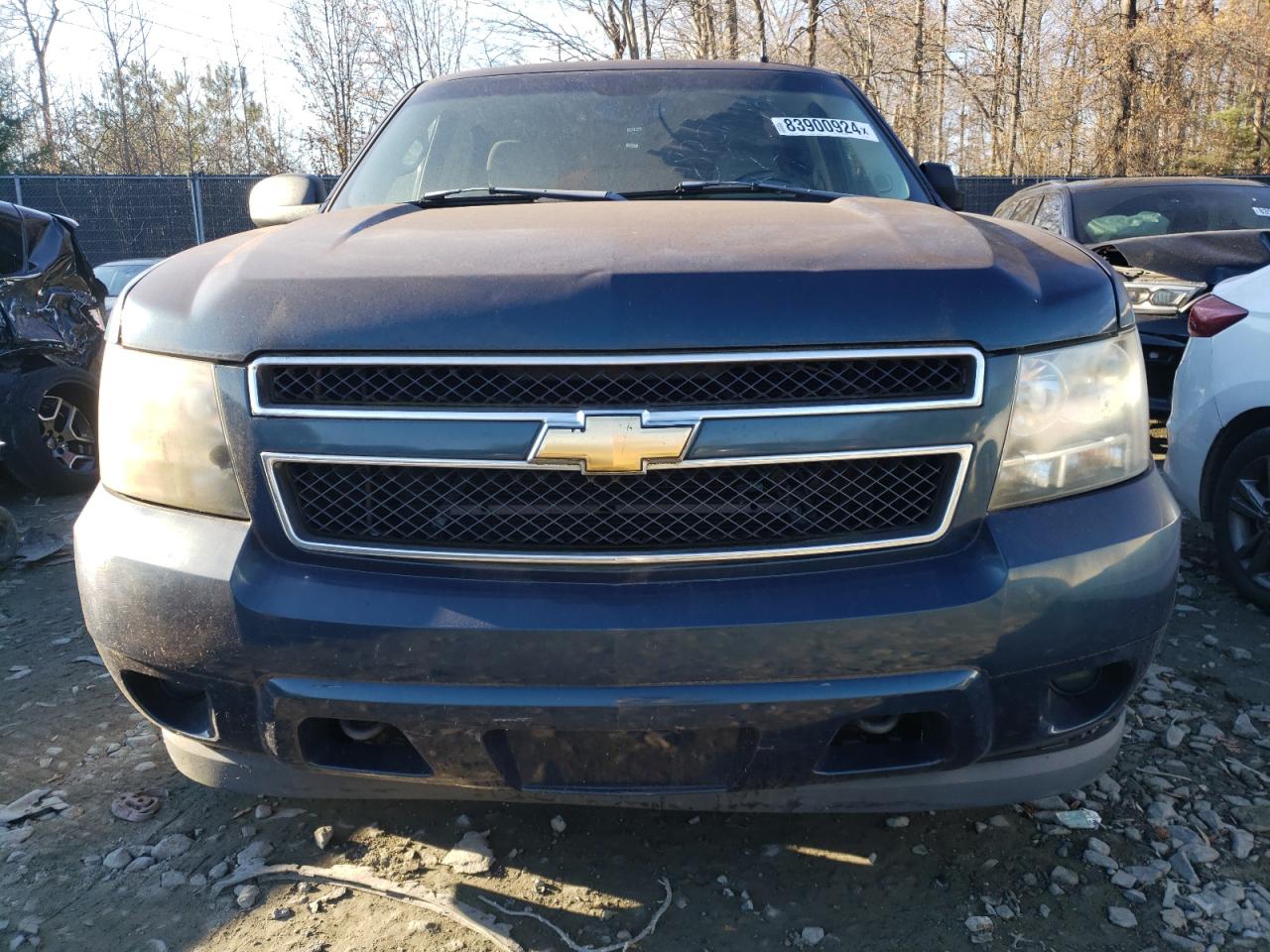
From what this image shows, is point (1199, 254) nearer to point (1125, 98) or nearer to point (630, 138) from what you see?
point (630, 138)

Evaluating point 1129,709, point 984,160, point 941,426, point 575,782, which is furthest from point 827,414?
point 984,160

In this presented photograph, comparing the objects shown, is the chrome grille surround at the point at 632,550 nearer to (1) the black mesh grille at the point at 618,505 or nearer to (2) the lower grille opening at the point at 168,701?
(1) the black mesh grille at the point at 618,505

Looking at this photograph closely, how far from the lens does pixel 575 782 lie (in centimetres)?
185

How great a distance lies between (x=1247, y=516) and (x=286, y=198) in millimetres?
3698

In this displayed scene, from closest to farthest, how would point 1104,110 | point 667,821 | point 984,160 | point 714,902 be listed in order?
point 714,902
point 667,821
point 1104,110
point 984,160

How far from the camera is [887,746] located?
73.6 inches

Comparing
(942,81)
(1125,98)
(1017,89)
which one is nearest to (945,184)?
(1125,98)

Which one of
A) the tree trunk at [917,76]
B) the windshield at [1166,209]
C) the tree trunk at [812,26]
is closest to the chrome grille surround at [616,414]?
the windshield at [1166,209]

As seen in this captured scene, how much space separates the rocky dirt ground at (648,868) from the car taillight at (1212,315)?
1.70m

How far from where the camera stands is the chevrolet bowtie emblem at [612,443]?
1722 millimetres

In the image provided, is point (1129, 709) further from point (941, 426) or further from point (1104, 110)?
point (1104, 110)

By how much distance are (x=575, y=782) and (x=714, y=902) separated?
56 centimetres

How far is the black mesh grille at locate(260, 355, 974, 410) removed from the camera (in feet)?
5.77

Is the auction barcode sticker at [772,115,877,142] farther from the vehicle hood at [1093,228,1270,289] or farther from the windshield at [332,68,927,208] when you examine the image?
the vehicle hood at [1093,228,1270,289]
